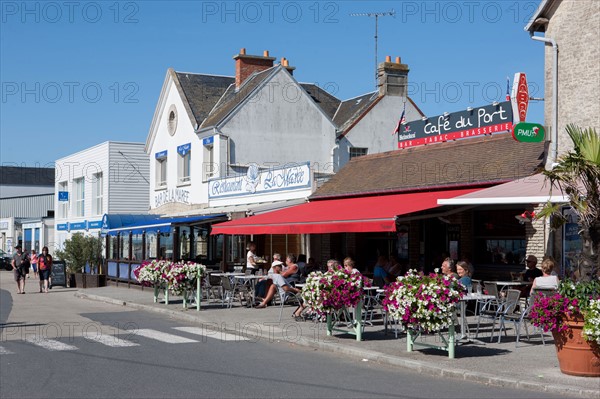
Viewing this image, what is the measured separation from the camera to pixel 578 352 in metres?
9.53

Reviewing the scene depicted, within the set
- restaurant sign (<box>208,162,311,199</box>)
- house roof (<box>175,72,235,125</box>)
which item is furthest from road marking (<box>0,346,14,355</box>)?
house roof (<box>175,72,235,125</box>)

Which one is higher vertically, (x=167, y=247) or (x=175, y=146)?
(x=175, y=146)

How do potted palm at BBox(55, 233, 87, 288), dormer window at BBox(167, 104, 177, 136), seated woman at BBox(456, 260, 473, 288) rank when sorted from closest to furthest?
seated woman at BBox(456, 260, 473, 288) < potted palm at BBox(55, 233, 87, 288) < dormer window at BBox(167, 104, 177, 136)

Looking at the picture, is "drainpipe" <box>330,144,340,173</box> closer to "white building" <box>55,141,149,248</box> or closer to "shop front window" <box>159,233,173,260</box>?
"shop front window" <box>159,233,173,260</box>

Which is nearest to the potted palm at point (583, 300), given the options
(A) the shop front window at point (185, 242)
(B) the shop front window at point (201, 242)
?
(B) the shop front window at point (201, 242)

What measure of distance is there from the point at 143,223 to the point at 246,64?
8.42m

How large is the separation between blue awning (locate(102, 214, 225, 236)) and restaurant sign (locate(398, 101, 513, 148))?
642 centimetres

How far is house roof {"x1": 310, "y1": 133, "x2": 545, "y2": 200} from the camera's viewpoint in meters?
17.0

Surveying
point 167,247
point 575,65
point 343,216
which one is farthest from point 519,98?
point 167,247

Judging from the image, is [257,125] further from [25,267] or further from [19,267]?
[19,267]

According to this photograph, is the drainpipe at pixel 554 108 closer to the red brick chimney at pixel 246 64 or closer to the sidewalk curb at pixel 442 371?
the sidewalk curb at pixel 442 371

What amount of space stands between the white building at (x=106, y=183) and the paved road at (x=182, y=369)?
25309 mm

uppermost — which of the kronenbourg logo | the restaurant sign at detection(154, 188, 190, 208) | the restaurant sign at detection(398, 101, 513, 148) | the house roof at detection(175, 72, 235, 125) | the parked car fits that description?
the house roof at detection(175, 72, 235, 125)

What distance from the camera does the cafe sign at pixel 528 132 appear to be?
15.7m
